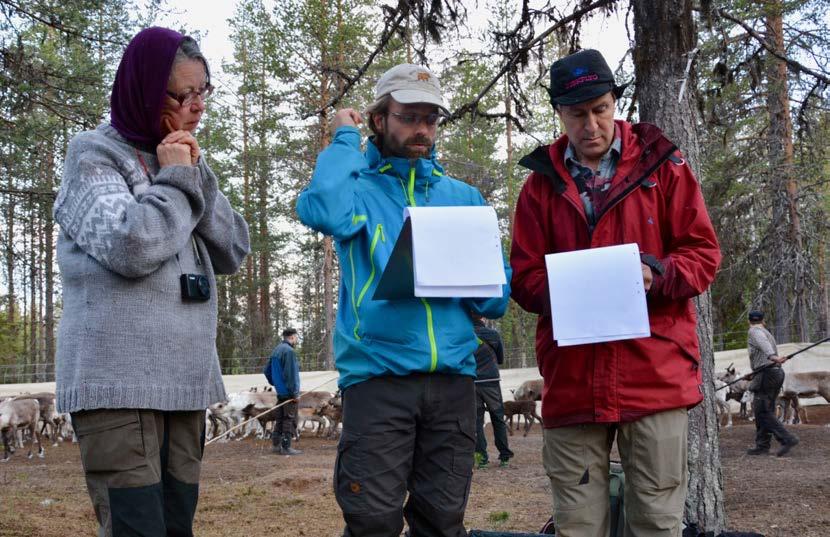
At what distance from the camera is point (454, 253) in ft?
9.09

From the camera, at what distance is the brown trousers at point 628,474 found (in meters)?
2.84

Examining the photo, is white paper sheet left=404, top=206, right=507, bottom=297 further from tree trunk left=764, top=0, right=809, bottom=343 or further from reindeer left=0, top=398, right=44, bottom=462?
tree trunk left=764, top=0, right=809, bottom=343

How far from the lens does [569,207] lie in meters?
3.06

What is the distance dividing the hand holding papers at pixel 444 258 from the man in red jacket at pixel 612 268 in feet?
0.99

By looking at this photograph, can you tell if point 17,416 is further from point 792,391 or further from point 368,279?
point 792,391

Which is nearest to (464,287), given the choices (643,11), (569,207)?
(569,207)

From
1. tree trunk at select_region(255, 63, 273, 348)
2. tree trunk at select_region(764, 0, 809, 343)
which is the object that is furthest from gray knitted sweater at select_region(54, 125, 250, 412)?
tree trunk at select_region(255, 63, 273, 348)

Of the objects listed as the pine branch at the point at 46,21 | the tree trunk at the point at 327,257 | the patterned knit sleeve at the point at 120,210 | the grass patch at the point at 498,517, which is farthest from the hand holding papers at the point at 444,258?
the tree trunk at the point at 327,257

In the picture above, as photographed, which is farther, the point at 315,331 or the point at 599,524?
the point at 315,331

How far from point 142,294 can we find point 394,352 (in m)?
0.88

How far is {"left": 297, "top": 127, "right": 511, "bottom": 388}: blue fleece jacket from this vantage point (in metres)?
2.79

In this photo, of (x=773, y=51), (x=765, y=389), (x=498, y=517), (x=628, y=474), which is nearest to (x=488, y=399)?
(x=498, y=517)

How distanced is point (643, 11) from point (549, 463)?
3.22 meters

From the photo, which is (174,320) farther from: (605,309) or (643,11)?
(643,11)
